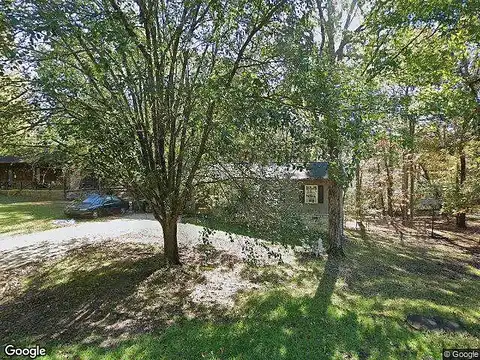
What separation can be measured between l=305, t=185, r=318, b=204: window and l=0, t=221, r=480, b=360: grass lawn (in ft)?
28.8

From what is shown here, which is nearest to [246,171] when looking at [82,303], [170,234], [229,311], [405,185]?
[229,311]

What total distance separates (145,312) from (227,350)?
187 cm

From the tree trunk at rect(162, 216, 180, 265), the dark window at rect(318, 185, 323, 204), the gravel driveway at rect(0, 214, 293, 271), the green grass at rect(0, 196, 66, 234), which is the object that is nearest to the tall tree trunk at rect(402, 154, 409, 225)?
the dark window at rect(318, 185, 323, 204)

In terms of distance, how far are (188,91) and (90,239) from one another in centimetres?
753

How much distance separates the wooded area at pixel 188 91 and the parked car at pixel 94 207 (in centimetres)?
904

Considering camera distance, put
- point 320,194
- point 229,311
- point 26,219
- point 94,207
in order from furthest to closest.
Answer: point 320,194 → point 94,207 → point 26,219 → point 229,311

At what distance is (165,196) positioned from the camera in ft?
20.8

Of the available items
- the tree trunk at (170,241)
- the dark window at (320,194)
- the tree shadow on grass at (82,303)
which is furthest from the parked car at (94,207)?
the dark window at (320,194)

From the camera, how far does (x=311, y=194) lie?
57.4ft

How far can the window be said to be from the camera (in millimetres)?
17406

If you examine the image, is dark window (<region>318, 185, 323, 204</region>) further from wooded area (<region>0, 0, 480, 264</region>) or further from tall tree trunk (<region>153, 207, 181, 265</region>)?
tall tree trunk (<region>153, 207, 181, 265</region>)

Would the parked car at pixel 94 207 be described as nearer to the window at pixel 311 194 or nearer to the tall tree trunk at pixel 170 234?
the tall tree trunk at pixel 170 234

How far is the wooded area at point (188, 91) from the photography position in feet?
13.8

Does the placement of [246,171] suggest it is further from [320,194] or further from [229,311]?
[320,194]
